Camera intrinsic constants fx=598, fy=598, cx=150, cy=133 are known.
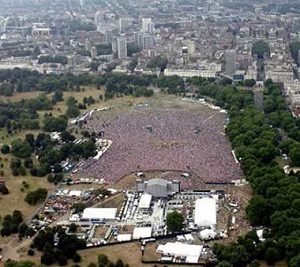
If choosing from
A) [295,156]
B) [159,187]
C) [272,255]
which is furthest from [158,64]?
[272,255]

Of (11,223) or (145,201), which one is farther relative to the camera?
(145,201)

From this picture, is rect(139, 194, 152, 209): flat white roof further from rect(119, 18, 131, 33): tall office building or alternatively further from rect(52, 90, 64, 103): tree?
rect(119, 18, 131, 33): tall office building

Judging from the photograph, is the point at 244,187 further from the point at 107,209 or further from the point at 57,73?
the point at 57,73

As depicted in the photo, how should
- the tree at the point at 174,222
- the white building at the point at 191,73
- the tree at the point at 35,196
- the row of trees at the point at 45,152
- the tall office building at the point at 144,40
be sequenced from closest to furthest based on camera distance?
the tree at the point at 174,222 < the tree at the point at 35,196 < the row of trees at the point at 45,152 < the white building at the point at 191,73 < the tall office building at the point at 144,40

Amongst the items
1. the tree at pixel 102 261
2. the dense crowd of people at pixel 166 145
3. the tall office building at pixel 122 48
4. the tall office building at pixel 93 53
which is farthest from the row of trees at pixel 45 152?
the tall office building at pixel 122 48

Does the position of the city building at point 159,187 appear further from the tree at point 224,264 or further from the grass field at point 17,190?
the tree at point 224,264

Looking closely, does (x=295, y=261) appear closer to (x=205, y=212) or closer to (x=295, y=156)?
(x=205, y=212)
